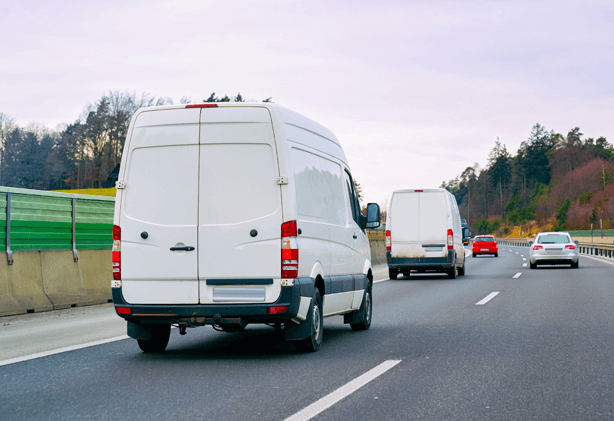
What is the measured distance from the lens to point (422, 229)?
70.0 ft

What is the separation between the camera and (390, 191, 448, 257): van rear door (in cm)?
2122

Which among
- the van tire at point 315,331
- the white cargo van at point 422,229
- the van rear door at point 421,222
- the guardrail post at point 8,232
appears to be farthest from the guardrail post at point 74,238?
the van rear door at point 421,222

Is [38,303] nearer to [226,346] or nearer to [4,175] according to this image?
[226,346]

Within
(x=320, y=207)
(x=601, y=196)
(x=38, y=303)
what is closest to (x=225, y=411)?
(x=320, y=207)

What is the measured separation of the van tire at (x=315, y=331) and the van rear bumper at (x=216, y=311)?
521 mm

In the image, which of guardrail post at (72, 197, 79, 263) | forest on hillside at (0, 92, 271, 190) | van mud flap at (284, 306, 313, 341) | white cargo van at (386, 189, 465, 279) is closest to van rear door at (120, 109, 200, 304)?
van mud flap at (284, 306, 313, 341)

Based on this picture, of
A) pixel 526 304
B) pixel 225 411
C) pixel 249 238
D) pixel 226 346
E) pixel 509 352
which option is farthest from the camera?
pixel 526 304

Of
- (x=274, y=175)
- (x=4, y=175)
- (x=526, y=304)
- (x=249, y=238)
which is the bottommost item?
(x=526, y=304)

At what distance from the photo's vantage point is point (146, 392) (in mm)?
5848

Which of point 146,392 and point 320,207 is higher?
point 320,207

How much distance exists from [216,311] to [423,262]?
15.1m

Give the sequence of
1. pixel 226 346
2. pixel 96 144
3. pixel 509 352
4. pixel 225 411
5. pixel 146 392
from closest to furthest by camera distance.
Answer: pixel 225 411 → pixel 146 392 → pixel 509 352 → pixel 226 346 → pixel 96 144

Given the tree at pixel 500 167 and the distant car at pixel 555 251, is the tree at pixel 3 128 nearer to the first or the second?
the distant car at pixel 555 251

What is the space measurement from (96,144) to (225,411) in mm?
85243
